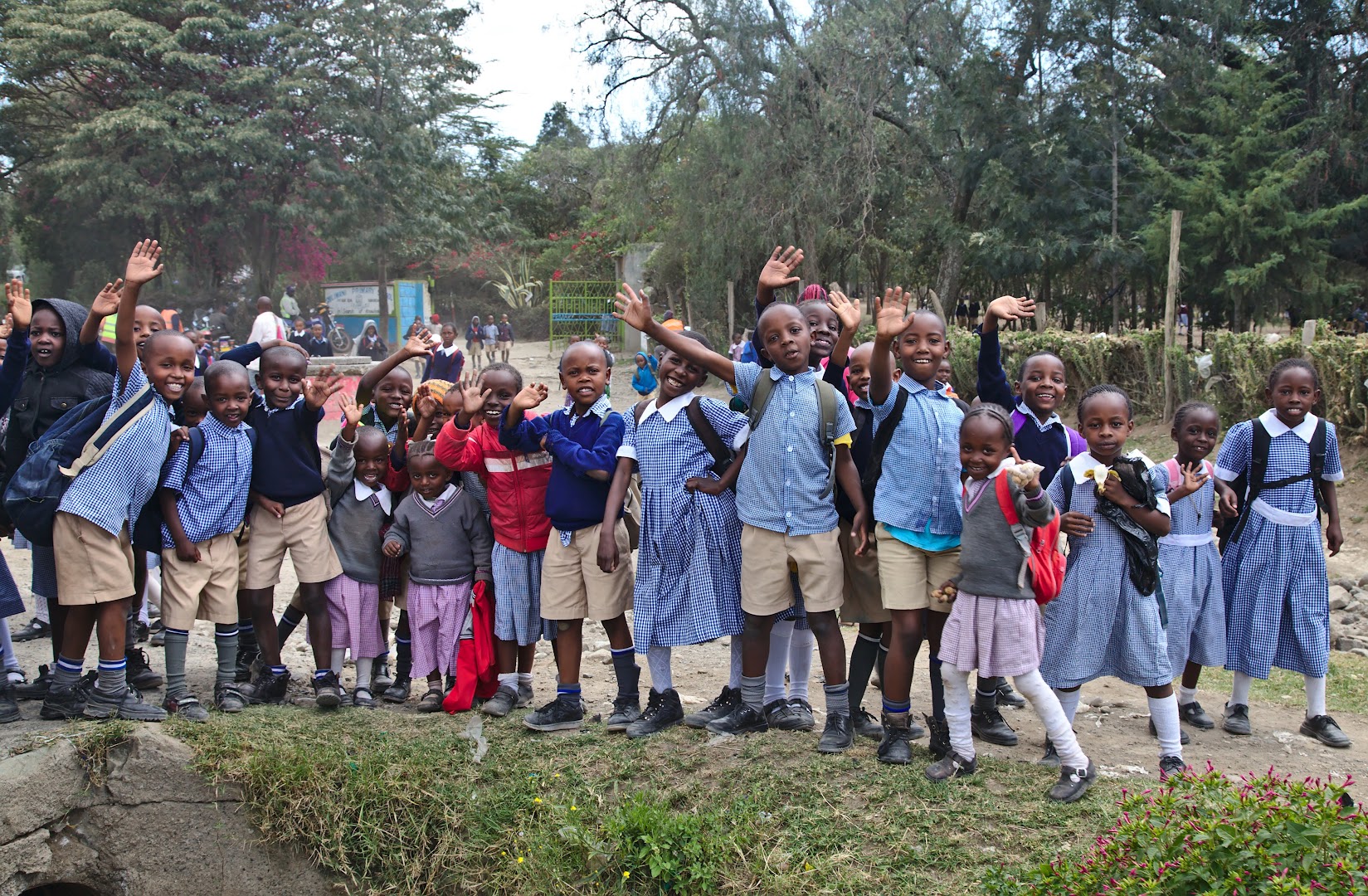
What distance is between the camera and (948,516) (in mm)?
3826

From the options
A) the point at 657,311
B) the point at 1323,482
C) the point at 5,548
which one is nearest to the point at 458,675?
the point at 1323,482

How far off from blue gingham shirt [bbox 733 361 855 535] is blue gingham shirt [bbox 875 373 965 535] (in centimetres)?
19

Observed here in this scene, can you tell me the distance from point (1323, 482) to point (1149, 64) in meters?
15.7

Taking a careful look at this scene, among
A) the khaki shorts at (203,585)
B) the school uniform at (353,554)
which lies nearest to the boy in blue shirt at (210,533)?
the khaki shorts at (203,585)

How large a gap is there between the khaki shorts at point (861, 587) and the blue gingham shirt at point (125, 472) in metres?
2.75

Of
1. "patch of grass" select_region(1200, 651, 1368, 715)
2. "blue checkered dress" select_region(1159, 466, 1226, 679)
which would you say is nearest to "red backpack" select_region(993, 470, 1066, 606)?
"blue checkered dress" select_region(1159, 466, 1226, 679)

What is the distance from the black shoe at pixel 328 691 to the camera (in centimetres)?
454

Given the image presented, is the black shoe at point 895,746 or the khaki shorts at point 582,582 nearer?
the black shoe at point 895,746

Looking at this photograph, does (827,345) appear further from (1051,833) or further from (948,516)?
(1051,833)

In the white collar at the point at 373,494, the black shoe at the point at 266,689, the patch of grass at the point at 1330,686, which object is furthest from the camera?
the patch of grass at the point at 1330,686

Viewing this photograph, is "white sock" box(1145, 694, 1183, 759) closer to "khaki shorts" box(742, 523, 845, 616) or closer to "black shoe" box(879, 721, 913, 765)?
"black shoe" box(879, 721, 913, 765)

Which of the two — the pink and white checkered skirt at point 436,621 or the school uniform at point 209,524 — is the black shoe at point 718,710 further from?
the school uniform at point 209,524

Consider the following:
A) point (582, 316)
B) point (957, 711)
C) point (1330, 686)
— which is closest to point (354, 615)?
point (957, 711)

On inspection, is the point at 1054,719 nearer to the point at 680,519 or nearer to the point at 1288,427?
the point at 680,519
